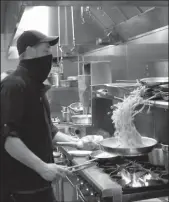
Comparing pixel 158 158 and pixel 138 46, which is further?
pixel 138 46

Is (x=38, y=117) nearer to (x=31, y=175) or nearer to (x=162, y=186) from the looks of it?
(x=31, y=175)

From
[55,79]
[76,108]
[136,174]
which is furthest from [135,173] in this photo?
[55,79]

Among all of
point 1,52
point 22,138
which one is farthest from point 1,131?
point 1,52

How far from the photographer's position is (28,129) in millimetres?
2043

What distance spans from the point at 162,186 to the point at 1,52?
568 centimetres

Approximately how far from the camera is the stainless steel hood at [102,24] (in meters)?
2.05

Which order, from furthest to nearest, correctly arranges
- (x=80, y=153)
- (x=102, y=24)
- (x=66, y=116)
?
(x=66, y=116), (x=102, y=24), (x=80, y=153)

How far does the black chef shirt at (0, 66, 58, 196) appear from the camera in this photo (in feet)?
6.49

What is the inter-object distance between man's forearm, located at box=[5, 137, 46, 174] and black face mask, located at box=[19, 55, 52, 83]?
18.5 inches

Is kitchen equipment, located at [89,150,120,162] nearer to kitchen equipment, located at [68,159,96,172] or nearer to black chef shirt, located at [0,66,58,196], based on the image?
kitchen equipment, located at [68,159,96,172]

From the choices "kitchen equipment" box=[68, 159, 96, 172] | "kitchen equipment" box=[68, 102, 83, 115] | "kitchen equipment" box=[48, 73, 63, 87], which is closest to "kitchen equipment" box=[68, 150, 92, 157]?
"kitchen equipment" box=[68, 159, 96, 172]

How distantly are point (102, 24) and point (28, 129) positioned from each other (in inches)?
53.0

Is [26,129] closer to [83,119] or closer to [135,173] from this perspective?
[135,173]

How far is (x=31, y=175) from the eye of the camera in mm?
2088
